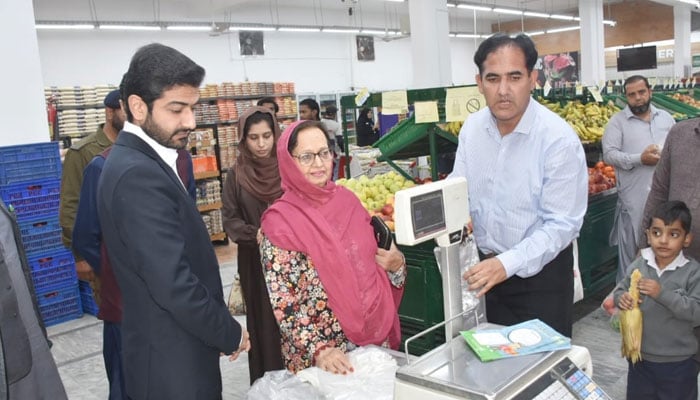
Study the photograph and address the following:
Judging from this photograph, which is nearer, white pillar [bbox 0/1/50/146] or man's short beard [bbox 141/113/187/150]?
man's short beard [bbox 141/113/187/150]

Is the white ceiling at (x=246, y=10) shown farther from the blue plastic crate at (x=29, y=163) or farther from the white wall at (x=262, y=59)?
the blue plastic crate at (x=29, y=163)

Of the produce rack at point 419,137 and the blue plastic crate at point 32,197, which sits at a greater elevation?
the produce rack at point 419,137

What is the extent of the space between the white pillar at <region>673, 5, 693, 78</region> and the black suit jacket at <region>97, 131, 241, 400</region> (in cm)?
1726

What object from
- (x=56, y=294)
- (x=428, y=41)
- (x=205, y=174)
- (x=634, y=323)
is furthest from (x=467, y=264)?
(x=428, y=41)

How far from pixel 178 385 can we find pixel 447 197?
93 cm

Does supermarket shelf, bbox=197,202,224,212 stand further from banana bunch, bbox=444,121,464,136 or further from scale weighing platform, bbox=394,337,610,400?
scale weighing platform, bbox=394,337,610,400

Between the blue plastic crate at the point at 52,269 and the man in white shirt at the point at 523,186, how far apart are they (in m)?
4.12

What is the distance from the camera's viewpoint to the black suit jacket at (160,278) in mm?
1522

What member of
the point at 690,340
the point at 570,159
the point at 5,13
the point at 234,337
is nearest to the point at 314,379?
the point at 234,337

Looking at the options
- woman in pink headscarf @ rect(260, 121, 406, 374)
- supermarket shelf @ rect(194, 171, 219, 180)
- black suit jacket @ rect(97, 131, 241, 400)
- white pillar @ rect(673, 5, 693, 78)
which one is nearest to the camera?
black suit jacket @ rect(97, 131, 241, 400)

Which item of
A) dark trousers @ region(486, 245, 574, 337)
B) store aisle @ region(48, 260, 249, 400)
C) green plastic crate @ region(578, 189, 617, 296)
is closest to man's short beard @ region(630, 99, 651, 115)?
green plastic crate @ region(578, 189, 617, 296)

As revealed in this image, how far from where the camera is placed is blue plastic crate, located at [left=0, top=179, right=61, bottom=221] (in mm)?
4730

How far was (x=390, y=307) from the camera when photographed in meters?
1.92

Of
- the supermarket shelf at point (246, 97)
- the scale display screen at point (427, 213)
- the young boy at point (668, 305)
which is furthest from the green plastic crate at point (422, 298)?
the supermarket shelf at point (246, 97)
